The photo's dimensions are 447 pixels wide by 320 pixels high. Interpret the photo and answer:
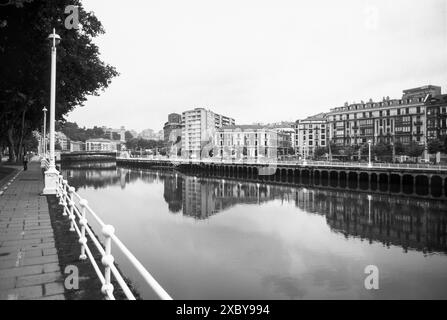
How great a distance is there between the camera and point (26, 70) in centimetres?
2084

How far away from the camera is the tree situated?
14.0m

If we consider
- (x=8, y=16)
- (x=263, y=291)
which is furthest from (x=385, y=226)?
(x=8, y=16)

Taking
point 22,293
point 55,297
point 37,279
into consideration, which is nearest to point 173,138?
point 37,279

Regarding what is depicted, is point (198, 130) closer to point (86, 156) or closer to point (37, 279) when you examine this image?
point (86, 156)

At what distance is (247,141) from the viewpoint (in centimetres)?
14400

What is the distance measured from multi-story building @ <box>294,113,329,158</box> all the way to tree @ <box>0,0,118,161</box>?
4370 inches

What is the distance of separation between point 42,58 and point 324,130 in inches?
4940

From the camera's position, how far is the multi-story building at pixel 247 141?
143 meters

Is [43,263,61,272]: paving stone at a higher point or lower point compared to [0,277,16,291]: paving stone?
higher

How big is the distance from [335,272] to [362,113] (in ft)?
332

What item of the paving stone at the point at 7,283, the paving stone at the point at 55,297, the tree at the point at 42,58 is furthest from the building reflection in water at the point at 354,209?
the paving stone at the point at 7,283

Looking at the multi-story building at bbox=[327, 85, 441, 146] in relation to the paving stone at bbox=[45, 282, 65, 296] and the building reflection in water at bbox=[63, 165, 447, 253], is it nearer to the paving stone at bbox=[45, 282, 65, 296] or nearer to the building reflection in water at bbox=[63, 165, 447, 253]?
the building reflection in water at bbox=[63, 165, 447, 253]

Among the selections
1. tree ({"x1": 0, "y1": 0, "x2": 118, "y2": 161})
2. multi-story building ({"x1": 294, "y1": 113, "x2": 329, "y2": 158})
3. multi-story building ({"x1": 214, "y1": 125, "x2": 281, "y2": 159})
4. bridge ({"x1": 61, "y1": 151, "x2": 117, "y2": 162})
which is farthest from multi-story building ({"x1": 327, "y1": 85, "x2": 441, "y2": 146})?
bridge ({"x1": 61, "y1": 151, "x2": 117, "y2": 162})
